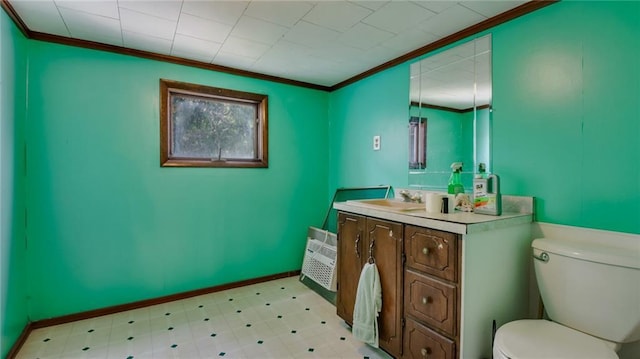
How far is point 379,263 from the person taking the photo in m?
1.95

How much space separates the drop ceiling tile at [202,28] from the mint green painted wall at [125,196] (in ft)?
2.09

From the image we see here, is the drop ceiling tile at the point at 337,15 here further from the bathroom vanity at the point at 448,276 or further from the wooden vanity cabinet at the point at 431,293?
the wooden vanity cabinet at the point at 431,293

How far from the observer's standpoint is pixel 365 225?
6.80 ft

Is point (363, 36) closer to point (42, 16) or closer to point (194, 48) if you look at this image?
point (194, 48)

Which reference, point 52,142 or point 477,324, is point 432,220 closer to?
point 477,324

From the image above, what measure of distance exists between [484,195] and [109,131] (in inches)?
112

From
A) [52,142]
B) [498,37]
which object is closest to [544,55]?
[498,37]

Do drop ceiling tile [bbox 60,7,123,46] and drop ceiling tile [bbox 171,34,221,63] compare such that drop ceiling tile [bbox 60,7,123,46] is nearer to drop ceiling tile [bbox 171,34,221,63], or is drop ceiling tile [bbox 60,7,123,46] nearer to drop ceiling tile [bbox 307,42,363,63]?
drop ceiling tile [bbox 171,34,221,63]

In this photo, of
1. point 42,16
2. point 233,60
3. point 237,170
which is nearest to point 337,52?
point 233,60

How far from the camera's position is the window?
2.77m

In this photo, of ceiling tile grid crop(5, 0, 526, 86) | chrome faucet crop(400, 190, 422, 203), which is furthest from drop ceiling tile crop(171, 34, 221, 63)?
chrome faucet crop(400, 190, 422, 203)

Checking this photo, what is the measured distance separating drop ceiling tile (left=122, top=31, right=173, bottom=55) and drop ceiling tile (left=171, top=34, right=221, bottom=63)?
61 mm

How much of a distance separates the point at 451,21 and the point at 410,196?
1291 millimetres

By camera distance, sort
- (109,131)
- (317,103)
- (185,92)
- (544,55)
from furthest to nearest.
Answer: (317,103) < (185,92) < (109,131) < (544,55)
